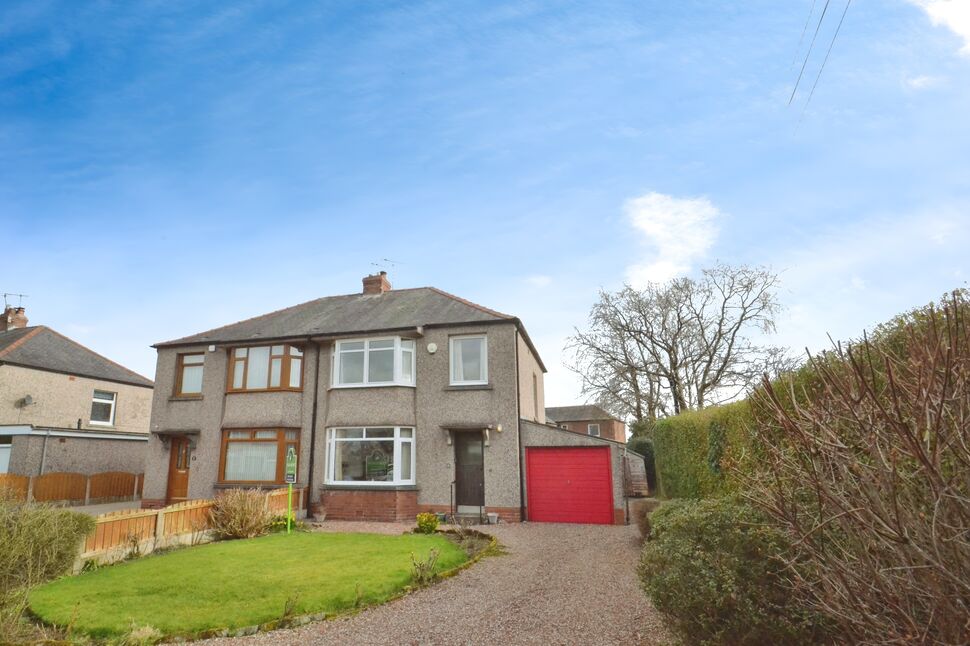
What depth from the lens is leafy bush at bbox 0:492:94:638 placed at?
7145 mm

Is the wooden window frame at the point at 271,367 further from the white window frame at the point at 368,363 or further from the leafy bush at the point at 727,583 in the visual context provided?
the leafy bush at the point at 727,583

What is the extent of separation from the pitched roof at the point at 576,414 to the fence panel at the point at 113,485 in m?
Result: 37.8

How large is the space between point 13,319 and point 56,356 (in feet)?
16.9

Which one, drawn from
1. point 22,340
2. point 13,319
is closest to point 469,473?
point 22,340

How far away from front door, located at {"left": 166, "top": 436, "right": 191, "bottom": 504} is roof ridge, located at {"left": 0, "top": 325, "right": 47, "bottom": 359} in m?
9.56

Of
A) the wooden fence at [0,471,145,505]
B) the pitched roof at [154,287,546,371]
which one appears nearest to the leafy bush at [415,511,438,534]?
the pitched roof at [154,287,546,371]

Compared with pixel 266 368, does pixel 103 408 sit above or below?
below

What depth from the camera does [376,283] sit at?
67.7ft

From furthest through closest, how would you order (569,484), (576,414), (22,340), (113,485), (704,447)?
(576,414), (22,340), (113,485), (569,484), (704,447)

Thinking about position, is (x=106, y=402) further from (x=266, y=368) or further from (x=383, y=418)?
(x=383, y=418)

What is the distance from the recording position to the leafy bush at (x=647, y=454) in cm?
2577

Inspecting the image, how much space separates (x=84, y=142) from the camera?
12469mm

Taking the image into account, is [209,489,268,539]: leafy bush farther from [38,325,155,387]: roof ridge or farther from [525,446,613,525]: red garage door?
[38,325,155,387]: roof ridge

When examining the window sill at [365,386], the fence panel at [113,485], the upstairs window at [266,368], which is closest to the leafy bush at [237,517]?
the window sill at [365,386]
